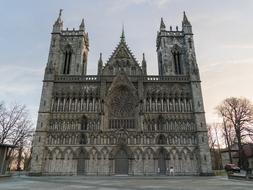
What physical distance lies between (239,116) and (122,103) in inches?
790

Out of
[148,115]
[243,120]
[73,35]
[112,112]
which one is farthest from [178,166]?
[73,35]

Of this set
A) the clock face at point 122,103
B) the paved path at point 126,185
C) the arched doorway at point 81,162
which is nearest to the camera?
the paved path at point 126,185

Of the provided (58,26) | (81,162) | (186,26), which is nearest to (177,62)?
(186,26)

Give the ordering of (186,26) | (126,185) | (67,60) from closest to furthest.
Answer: (126,185) → (67,60) → (186,26)

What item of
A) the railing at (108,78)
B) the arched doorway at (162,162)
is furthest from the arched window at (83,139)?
the arched doorway at (162,162)

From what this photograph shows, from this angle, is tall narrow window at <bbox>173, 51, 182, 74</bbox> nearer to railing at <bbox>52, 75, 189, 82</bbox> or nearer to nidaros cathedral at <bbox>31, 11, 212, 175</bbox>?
nidaros cathedral at <bbox>31, 11, 212, 175</bbox>

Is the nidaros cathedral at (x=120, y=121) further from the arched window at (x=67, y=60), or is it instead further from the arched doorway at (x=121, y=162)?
the arched window at (x=67, y=60)

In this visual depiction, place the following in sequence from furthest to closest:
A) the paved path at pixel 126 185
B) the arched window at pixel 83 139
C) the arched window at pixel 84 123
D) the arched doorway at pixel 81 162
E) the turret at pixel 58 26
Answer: the turret at pixel 58 26 → the arched window at pixel 84 123 → the arched window at pixel 83 139 → the arched doorway at pixel 81 162 → the paved path at pixel 126 185

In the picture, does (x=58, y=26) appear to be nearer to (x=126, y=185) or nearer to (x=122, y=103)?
(x=122, y=103)

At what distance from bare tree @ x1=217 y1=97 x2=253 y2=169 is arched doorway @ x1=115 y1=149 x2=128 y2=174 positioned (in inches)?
758

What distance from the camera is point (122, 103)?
32.8 m

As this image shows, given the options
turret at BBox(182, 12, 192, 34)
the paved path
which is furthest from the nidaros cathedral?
the paved path

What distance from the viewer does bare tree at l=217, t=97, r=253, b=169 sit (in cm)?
3434

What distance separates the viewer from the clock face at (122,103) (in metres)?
32.0
